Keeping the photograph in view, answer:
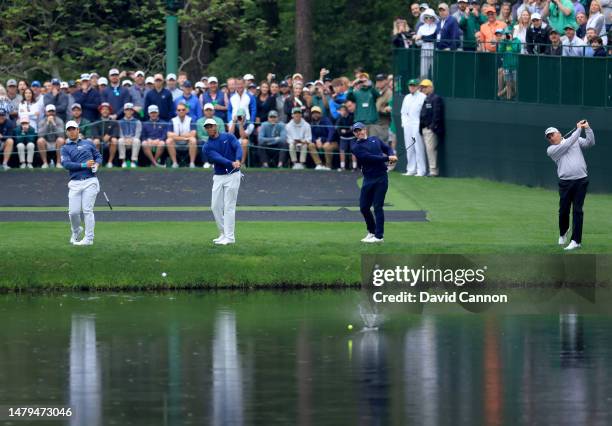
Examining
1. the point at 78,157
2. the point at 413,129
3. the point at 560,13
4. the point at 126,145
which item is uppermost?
the point at 560,13

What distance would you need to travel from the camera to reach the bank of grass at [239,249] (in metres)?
23.2

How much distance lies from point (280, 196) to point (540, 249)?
895 centimetres

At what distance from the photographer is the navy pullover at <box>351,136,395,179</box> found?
79.7ft

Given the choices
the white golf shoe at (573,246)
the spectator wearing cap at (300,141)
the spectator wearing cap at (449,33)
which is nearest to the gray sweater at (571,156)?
the white golf shoe at (573,246)

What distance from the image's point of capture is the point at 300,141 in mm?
36719

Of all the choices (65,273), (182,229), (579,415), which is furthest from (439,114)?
(579,415)

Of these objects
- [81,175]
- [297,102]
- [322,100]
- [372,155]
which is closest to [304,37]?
[322,100]

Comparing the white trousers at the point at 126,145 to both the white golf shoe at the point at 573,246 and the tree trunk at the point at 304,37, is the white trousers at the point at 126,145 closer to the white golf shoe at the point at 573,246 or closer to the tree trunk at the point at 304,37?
the tree trunk at the point at 304,37

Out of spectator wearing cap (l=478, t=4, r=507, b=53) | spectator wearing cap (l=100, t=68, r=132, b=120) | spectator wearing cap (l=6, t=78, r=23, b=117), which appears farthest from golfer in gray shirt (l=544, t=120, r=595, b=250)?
spectator wearing cap (l=6, t=78, r=23, b=117)

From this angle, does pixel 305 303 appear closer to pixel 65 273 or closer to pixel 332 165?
pixel 65 273

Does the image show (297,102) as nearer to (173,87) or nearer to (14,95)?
(173,87)

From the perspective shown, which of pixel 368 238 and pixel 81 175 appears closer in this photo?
pixel 81 175

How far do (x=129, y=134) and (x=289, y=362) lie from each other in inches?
767

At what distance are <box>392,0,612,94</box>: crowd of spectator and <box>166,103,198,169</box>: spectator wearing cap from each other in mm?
5625
